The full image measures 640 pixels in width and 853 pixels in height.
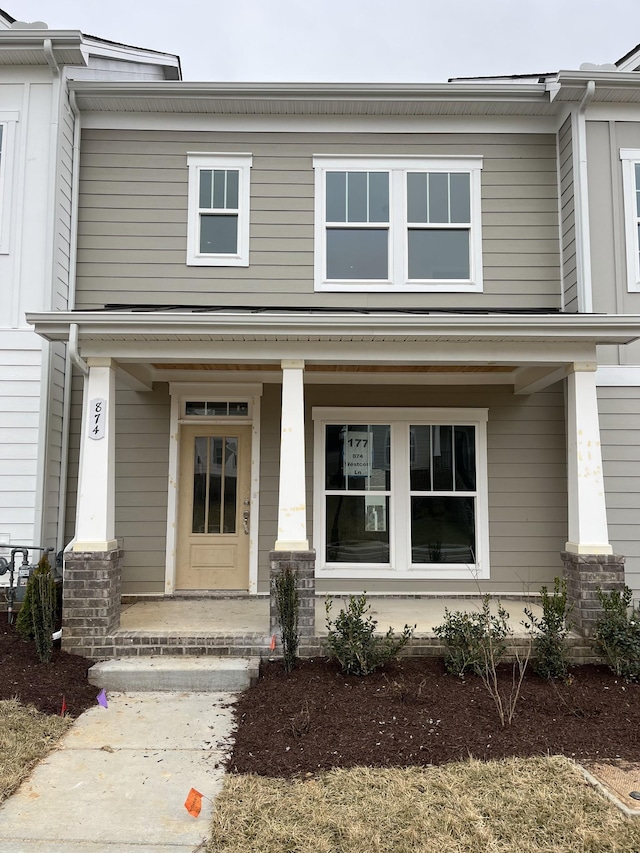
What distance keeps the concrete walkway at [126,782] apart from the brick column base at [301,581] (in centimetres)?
89

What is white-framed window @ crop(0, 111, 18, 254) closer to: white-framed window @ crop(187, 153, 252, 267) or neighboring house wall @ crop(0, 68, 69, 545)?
neighboring house wall @ crop(0, 68, 69, 545)

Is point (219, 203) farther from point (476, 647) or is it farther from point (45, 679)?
point (476, 647)

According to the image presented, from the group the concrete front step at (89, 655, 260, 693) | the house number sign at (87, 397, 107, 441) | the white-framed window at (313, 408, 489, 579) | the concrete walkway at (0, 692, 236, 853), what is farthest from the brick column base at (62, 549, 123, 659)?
the white-framed window at (313, 408, 489, 579)

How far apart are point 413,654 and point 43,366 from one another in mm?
4931

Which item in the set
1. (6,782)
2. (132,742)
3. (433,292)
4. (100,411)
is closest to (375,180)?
(433,292)

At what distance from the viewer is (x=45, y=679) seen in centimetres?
511

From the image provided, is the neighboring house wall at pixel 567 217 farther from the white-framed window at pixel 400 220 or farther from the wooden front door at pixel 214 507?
the wooden front door at pixel 214 507

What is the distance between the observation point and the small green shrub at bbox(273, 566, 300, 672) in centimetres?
534

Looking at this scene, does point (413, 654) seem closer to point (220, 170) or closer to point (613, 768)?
point (613, 768)

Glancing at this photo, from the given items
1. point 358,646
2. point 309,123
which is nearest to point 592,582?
point 358,646

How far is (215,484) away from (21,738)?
150 inches

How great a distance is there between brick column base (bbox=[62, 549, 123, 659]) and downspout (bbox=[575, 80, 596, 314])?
579 cm

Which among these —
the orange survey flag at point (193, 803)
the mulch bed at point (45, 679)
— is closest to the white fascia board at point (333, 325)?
the mulch bed at point (45, 679)

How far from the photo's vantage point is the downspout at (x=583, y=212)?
7.21 meters
